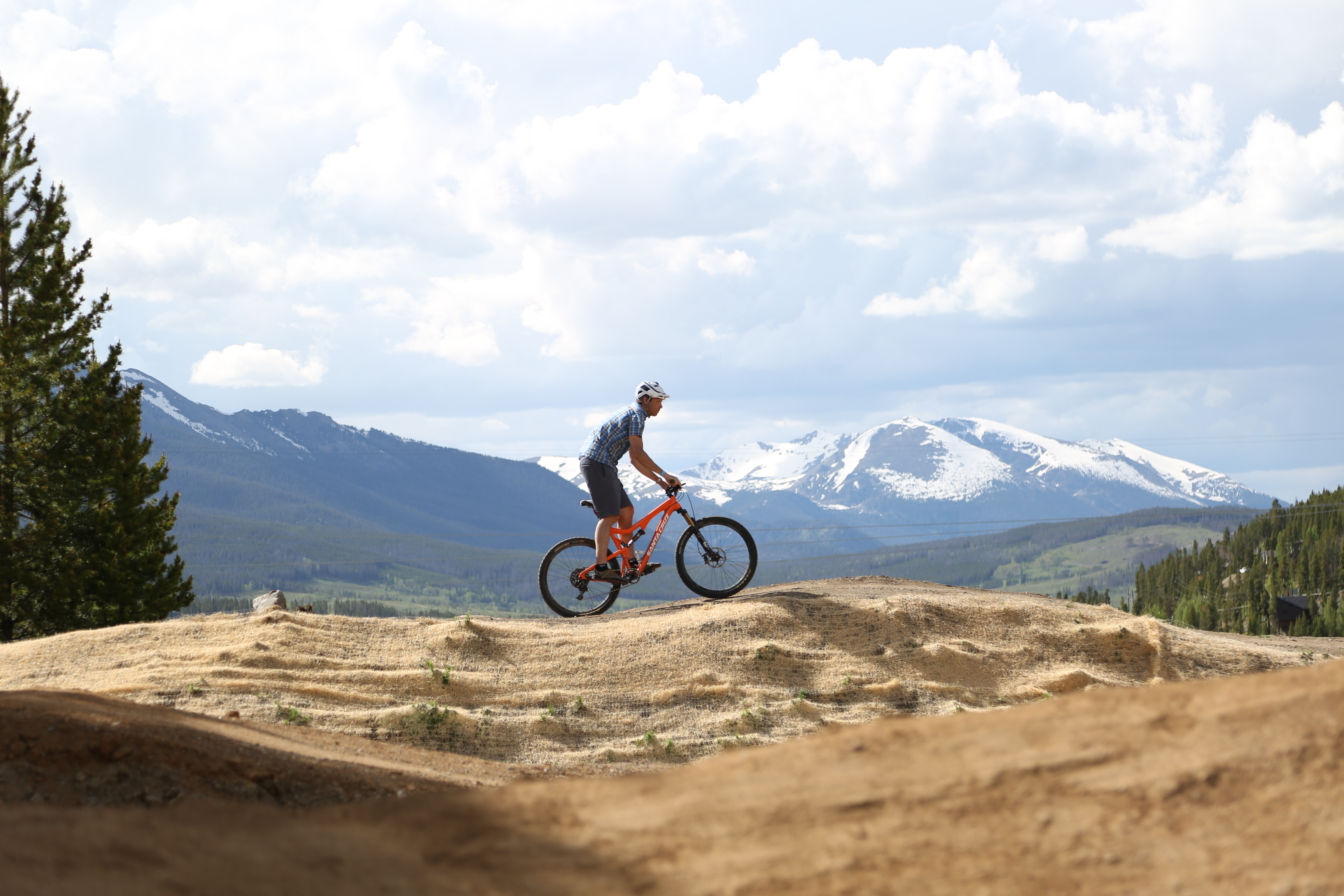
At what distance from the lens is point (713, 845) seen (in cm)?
433

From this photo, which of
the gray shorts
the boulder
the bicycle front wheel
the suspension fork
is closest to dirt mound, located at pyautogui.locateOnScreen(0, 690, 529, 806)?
the gray shorts

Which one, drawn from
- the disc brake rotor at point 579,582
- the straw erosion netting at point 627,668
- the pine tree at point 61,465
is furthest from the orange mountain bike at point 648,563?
the pine tree at point 61,465

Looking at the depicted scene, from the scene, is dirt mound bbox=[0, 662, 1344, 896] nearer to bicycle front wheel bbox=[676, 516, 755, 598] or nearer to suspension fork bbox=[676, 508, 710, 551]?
suspension fork bbox=[676, 508, 710, 551]

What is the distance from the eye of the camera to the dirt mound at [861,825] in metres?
4.03

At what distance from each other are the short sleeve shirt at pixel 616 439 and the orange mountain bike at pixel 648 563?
31.3 inches

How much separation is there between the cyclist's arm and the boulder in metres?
6.08

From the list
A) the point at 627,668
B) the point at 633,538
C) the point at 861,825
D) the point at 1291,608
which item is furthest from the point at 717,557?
the point at 1291,608

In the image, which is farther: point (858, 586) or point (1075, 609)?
point (858, 586)

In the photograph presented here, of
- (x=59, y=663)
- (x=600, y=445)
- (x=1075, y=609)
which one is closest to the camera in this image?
(x=59, y=663)

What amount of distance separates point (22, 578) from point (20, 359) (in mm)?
6850

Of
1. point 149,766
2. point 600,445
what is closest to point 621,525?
point 600,445

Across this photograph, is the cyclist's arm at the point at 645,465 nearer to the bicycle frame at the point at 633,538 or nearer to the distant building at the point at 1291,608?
the bicycle frame at the point at 633,538

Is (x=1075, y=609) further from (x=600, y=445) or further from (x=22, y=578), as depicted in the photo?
(x=22, y=578)

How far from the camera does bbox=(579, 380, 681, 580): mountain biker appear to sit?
46.2 ft
